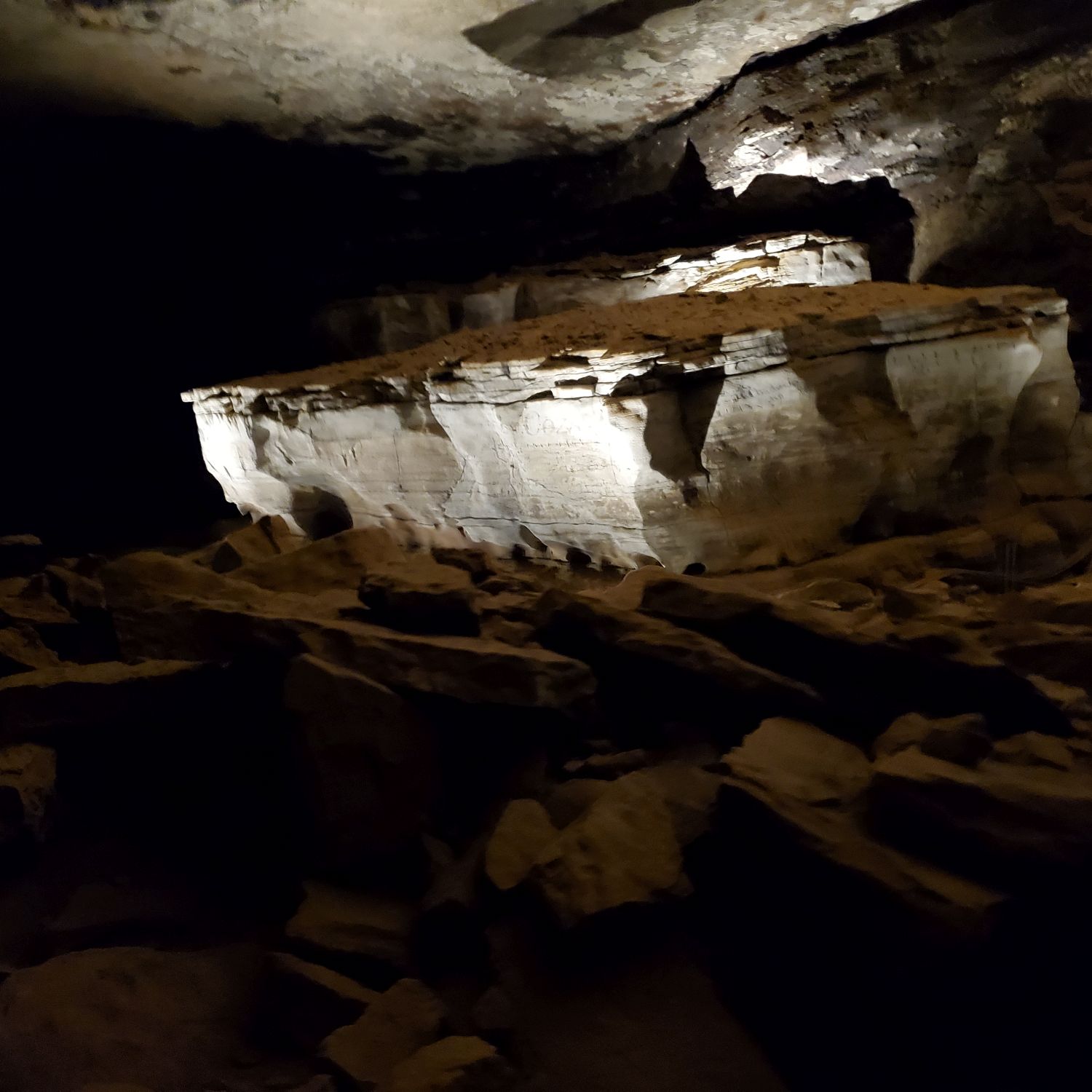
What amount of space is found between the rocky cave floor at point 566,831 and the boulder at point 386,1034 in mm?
11

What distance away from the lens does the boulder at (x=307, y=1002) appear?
103 inches

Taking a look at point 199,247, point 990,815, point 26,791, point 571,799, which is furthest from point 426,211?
point 990,815

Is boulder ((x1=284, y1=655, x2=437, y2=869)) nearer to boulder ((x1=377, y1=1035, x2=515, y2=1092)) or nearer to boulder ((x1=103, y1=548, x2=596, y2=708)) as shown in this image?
boulder ((x1=103, y1=548, x2=596, y2=708))

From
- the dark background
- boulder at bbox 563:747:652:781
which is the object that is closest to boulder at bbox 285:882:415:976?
boulder at bbox 563:747:652:781

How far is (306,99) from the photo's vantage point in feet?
17.8

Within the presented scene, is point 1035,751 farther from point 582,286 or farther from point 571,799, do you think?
point 582,286

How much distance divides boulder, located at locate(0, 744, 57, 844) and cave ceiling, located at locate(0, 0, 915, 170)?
12.6ft

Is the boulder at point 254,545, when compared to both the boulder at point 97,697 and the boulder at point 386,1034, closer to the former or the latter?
the boulder at point 97,697

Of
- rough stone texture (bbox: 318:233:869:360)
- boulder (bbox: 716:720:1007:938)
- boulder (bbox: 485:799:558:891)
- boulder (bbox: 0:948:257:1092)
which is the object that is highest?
rough stone texture (bbox: 318:233:869:360)

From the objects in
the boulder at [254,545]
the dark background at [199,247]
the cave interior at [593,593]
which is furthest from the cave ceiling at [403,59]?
the boulder at [254,545]

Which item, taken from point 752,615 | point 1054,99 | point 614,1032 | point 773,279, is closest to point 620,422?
point 752,615

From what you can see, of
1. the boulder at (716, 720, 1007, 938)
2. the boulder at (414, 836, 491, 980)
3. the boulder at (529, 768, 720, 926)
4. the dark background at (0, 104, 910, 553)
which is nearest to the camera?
the boulder at (716, 720, 1007, 938)

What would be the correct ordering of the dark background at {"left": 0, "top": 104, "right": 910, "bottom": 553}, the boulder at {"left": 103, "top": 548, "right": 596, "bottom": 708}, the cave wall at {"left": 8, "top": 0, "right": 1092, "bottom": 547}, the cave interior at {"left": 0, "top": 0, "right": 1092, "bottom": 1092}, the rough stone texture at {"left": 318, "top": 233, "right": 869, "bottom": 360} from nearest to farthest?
the cave interior at {"left": 0, "top": 0, "right": 1092, "bottom": 1092} < the boulder at {"left": 103, "top": 548, "right": 596, "bottom": 708} < the cave wall at {"left": 8, "top": 0, "right": 1092, "bottom": 547} < the rough stone texture at {"left": 318, "top": 233, "right": 869, "bottom": 360} < the dark background at {"left": 0, "top": 104, "right": 910, "bottom": 553}

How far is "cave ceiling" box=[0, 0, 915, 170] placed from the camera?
172 inches
